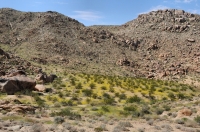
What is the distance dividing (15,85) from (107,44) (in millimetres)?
53429

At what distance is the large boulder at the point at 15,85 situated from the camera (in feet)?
95.7

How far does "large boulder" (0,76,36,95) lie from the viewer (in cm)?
2918

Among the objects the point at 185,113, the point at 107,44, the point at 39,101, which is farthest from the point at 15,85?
the point at 107,44

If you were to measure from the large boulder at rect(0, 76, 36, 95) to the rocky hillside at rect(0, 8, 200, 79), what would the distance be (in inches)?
1142

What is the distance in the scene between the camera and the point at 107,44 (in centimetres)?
8162

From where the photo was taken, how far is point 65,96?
31.2 meters

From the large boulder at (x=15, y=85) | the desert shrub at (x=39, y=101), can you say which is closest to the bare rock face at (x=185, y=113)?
the desert shrub at (x=39, y=101)

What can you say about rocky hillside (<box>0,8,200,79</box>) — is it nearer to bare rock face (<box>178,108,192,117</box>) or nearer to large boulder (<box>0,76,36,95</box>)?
large boulder (<box>0,76,36,95</box>)

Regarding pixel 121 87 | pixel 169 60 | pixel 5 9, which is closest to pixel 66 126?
pixel 121 87

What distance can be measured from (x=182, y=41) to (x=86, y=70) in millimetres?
37653

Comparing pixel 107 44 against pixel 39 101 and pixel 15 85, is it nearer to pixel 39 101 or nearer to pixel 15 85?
pixel 15 85

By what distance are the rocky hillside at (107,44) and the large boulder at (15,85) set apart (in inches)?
1142

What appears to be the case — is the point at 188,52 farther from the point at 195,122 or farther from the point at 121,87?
the point at 195,122

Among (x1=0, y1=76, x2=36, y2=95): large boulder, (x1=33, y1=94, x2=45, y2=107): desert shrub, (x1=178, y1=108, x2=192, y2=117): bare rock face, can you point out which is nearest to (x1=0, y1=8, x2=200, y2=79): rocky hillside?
(x1=0, y1=76, x2=36, y2=95): large boulder
